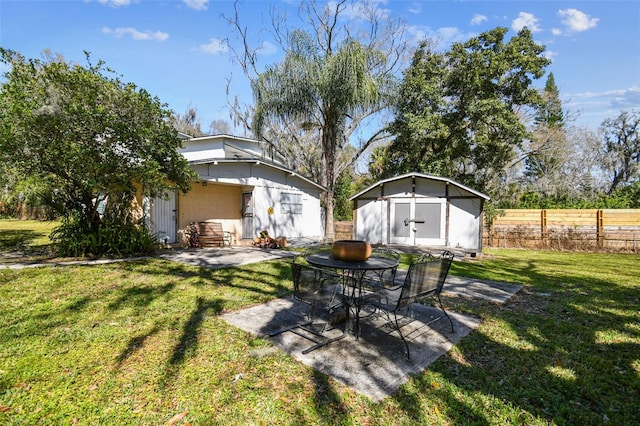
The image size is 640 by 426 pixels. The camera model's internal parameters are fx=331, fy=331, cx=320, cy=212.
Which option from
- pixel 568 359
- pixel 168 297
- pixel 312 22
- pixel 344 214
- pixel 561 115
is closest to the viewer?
pixel 568 359

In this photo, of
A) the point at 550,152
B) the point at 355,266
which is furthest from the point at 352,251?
the point at 550,152

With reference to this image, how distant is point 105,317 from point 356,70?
11827 millimetres

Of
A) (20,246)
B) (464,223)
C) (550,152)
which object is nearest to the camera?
(20,246)

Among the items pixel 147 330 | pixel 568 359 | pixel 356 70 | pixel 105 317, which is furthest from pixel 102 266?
pixel 356 70

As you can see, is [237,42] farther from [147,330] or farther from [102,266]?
[147,330]

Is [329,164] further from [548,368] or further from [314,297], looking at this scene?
[548,368]

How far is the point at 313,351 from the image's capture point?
127 inches

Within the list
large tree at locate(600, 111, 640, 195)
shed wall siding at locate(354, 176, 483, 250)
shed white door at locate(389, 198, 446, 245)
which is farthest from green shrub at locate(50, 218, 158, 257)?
large tree at locate(600, 111, 640, 195)

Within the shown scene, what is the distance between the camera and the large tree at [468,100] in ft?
44.0

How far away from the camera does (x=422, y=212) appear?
11.8 meters

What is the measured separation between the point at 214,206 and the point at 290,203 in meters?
3.09

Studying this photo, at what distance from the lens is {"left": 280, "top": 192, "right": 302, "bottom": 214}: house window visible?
1342 cm

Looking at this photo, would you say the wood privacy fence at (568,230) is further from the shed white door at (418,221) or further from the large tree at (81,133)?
the large tree at (81,133)

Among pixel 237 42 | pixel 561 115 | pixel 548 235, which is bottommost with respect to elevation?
pixel 548 235
